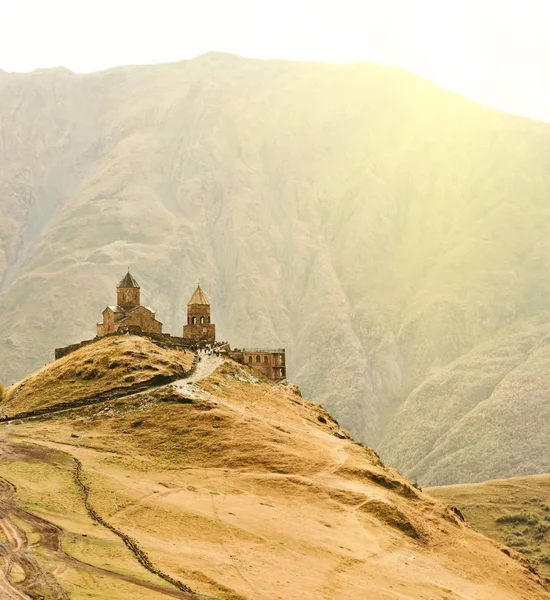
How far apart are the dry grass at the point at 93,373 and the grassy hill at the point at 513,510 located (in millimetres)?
61465

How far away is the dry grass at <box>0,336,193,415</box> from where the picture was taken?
3440 inches

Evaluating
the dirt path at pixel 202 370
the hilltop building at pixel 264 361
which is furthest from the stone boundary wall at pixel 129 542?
the hilltop building at pixel 264 361

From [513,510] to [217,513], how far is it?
321 feet

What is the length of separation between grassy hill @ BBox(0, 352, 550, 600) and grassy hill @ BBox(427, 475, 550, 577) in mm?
51646

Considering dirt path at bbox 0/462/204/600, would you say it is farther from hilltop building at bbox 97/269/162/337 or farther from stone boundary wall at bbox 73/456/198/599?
hilltop building at bbox 97/269/162/337

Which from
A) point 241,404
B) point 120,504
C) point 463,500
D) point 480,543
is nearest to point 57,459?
point 120,504

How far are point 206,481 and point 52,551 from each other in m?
23.2

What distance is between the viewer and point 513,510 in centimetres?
14875

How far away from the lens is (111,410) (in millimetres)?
83000

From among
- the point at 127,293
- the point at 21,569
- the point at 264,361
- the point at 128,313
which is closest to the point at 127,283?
the point at 127,293

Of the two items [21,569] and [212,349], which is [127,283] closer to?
[212,349]

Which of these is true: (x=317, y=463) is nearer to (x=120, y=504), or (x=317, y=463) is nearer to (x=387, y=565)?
(x=387, y=565)

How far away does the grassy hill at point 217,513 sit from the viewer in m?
49.4

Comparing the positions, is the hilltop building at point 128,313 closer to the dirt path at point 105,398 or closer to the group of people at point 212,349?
the group of people at point 212,349
